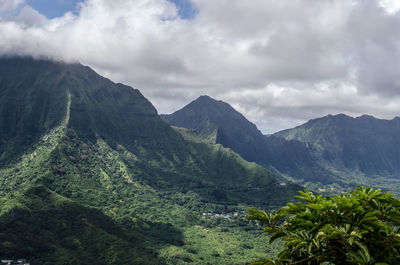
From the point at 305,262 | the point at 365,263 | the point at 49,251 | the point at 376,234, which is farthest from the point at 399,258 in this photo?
the point at 49,251

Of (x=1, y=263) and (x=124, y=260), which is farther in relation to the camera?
(x=124, y=260)

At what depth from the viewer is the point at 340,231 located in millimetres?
16375

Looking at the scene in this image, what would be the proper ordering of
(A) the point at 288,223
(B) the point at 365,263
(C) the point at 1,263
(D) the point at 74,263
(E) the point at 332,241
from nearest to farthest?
(B) the point at 365,263 < (E) the point at 332,241 < (A) the point at 288,223 < (C) the point at 1,263 < (D) the point at 74,263

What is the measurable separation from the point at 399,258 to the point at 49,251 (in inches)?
8522

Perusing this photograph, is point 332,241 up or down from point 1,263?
up

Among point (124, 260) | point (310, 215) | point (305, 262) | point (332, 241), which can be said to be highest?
point (310, 215)

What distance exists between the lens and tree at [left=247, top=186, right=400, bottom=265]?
1658 centimetres

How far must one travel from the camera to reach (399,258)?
57.9ft

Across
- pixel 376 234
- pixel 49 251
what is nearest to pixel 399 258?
pixel 376 234

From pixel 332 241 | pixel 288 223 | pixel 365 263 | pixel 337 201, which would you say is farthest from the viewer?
pixel 288 223

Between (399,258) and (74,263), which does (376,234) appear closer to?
(399,258)

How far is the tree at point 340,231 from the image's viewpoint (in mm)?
16578

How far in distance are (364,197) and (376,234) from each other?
89.0 inches

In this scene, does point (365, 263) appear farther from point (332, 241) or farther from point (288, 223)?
point (288, 223)
